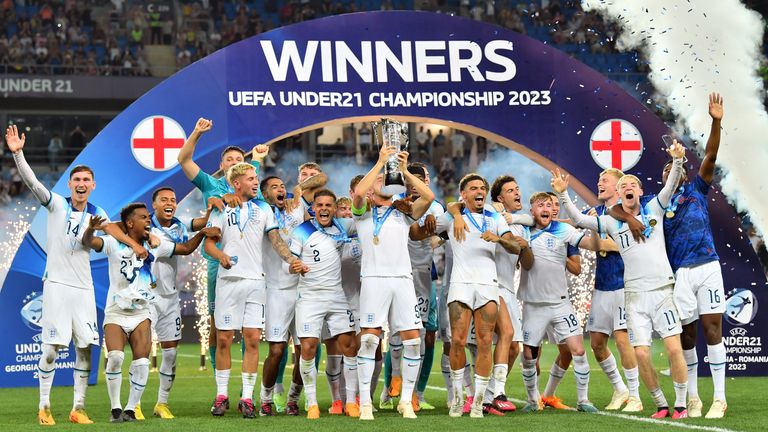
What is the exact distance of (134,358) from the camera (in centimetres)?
1111

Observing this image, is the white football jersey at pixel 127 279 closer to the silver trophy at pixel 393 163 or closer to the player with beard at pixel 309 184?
the player with beard at pixel 309 184

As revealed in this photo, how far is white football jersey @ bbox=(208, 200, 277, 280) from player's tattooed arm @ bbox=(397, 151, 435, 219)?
1405mm

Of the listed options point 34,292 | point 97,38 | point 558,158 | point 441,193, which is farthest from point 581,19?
point 34,292

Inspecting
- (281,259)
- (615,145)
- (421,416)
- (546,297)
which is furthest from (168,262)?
(615,145)

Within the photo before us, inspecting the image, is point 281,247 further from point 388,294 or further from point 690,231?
point 690,231

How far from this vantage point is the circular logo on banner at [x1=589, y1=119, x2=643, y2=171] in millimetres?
15242

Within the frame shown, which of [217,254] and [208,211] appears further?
[208,211]

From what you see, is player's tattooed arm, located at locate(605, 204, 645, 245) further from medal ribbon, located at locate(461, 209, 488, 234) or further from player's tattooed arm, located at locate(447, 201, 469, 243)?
player's tattooed arm, located at locate(447, 201, 469, 243)

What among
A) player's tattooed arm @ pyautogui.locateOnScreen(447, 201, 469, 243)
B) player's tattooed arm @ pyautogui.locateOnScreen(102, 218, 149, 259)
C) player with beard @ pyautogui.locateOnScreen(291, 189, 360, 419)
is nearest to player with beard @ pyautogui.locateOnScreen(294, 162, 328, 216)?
player with beard @ pyautogui.locateOnScreen(291, 189, 360, 419)

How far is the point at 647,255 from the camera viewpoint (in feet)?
35.8

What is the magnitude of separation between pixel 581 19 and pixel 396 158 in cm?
2358

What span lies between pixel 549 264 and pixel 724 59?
5892 millimetres

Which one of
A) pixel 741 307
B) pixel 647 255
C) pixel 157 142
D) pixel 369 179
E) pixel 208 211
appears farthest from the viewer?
pixel 741 307

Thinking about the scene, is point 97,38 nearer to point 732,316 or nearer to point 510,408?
point 732,316
